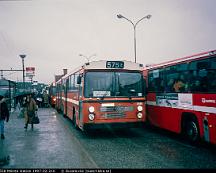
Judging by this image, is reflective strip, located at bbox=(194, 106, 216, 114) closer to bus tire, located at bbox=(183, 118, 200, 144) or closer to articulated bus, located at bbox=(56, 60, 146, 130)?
bus tire, located at bbox=(183, 118, 200, 144)

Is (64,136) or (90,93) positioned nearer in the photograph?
(90,93)

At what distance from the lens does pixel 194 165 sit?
7.54m

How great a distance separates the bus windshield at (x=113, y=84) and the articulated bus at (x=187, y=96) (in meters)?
1.08

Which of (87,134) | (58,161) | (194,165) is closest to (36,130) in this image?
(87,134)

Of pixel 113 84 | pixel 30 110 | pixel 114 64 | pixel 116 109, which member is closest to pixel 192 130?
pixel 116 109

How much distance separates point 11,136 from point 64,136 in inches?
91.4

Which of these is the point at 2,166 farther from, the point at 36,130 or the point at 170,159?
the point at 36,130

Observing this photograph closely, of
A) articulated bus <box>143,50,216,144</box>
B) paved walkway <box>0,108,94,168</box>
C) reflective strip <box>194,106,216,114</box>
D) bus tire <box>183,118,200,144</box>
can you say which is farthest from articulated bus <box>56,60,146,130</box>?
reflective strip <box>194,106,216,114</box>

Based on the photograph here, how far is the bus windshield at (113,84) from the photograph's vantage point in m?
11.5

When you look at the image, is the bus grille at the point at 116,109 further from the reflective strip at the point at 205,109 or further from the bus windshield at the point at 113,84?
the reflective strip at the point at 205,109

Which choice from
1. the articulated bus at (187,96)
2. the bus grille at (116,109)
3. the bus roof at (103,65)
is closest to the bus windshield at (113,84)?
the bus roof at (103,65)

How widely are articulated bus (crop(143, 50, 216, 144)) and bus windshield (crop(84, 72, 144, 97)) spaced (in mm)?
1076

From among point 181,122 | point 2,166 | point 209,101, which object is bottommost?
point 2,166

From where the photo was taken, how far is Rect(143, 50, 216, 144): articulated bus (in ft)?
29.2
